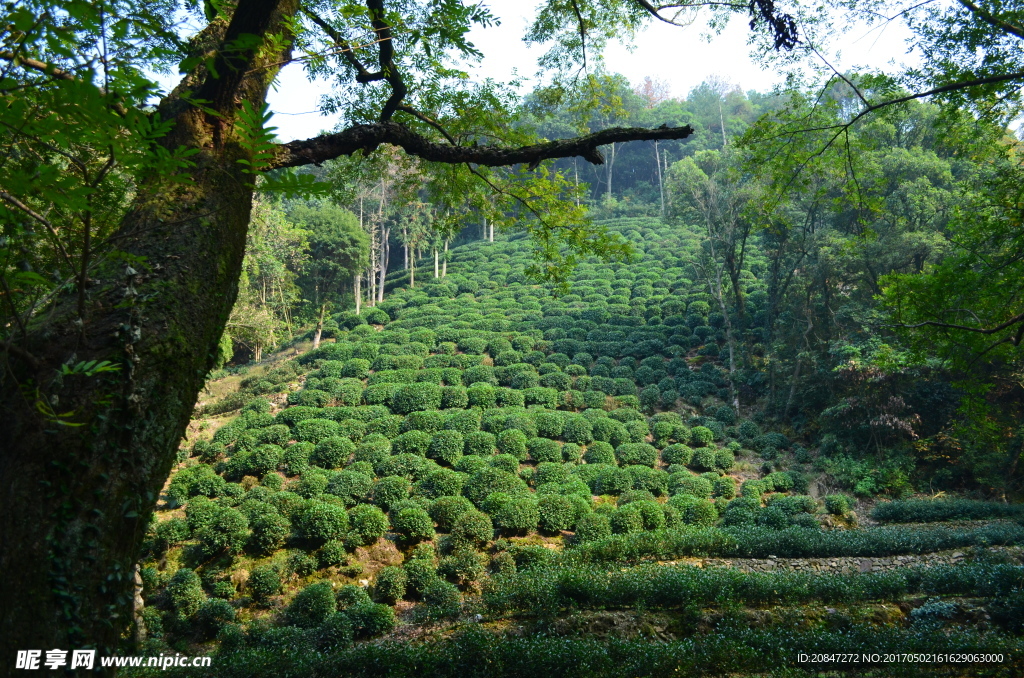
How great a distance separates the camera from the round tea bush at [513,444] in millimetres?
13211

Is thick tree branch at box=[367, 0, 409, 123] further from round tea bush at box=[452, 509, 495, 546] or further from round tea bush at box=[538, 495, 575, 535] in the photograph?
round tea bush at box=[538, 495, 575, 535]

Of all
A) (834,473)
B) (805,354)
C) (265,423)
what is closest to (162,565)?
(265,423)

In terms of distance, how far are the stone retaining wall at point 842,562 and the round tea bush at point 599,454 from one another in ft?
15.3

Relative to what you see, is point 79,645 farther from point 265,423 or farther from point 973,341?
point 265,423

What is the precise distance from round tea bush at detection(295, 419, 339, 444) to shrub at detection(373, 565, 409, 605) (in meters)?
5.80

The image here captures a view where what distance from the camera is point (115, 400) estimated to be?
6.98ft

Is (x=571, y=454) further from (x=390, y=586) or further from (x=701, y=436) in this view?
(x=390, y=586)

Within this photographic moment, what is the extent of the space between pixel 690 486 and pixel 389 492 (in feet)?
21.5

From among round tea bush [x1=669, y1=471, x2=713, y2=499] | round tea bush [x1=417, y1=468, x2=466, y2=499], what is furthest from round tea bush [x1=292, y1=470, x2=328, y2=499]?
round tea bush [x1=669, y1=471, x2=713, y2=499]

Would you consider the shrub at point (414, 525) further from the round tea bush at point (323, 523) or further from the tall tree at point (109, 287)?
the tall tree at point (109, 287)

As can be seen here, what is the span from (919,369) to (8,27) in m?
16.4

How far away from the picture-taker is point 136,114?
1.90 m

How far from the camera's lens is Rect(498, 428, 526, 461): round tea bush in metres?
13.2

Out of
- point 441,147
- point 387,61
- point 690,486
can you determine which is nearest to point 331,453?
point 690,486
